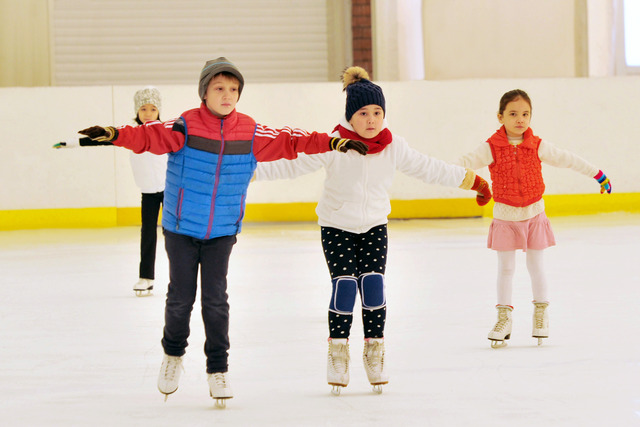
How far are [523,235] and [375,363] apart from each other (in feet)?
3.31

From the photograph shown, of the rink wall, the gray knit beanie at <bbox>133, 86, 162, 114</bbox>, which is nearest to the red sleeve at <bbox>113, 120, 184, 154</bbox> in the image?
the gray knit beanie at <bbox>133, 86, 162, 114</bbox>

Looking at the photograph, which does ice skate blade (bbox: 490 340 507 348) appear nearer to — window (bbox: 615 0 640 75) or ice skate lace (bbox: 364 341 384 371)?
ice skate lace (bbox: 364 341 384 371)

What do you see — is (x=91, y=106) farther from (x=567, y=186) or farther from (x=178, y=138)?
(x=178, y=138)

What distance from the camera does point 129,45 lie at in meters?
13.6

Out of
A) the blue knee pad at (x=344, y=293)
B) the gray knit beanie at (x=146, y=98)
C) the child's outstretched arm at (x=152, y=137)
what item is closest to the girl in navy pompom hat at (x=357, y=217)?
the blue knee pad at (x=344, y=293)

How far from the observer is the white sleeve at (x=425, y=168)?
9.69 feet

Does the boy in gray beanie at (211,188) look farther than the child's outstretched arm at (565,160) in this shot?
No

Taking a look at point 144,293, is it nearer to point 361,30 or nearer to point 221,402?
point 221,402

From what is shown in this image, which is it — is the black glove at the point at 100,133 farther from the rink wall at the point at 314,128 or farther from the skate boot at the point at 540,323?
the rink wall at the point at 314,128

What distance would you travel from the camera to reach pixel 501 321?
3.48m

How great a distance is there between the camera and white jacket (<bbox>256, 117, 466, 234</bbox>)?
112 inches

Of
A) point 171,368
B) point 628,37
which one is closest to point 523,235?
point 171,368

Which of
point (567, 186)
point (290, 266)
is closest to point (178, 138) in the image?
point (290, 266)

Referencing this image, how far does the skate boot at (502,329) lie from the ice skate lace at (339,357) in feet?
2.73
